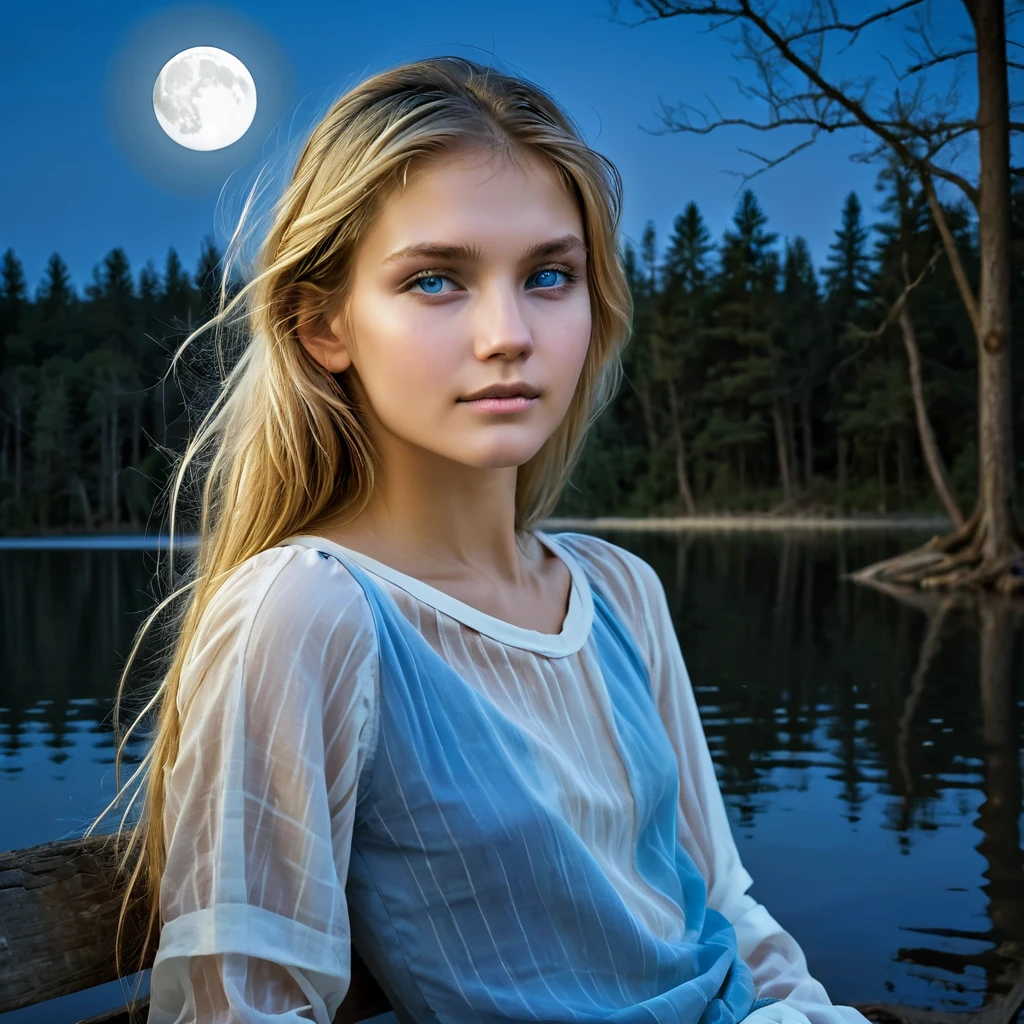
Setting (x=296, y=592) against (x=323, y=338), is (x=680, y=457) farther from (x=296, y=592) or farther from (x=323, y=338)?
(x=296, y=592)

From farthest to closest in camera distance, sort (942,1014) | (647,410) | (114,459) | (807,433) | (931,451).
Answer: (647,410) < (807,433) < (114,459) < (931,451) < (942,1014)

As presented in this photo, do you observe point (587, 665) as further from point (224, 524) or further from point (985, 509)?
point (985, 509)

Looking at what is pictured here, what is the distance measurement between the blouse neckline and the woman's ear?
19 centimetres

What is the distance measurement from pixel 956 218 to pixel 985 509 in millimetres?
17272

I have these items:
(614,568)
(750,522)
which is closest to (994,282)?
(614,568)

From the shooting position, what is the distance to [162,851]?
120 cm

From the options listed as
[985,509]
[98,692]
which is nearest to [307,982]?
[98,692]

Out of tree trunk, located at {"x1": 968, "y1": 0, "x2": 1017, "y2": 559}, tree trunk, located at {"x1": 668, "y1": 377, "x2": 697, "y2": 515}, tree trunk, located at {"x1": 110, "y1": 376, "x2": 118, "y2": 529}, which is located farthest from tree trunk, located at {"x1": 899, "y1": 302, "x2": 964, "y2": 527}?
tree trunk, located at {"x1": 110, "y1": 376, "x2": 118, "y2": 529}

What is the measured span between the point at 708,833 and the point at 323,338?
732mm

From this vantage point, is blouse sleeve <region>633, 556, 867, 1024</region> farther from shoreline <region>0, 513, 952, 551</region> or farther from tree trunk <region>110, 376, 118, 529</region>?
tree trunk <region>110, 376, 118, 529</region>

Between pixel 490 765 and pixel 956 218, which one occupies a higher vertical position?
pixel 956 218

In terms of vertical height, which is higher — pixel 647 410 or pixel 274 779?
pixel 647 410

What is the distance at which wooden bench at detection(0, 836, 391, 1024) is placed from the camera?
1106 millimetres

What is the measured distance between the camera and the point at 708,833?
1496mm
